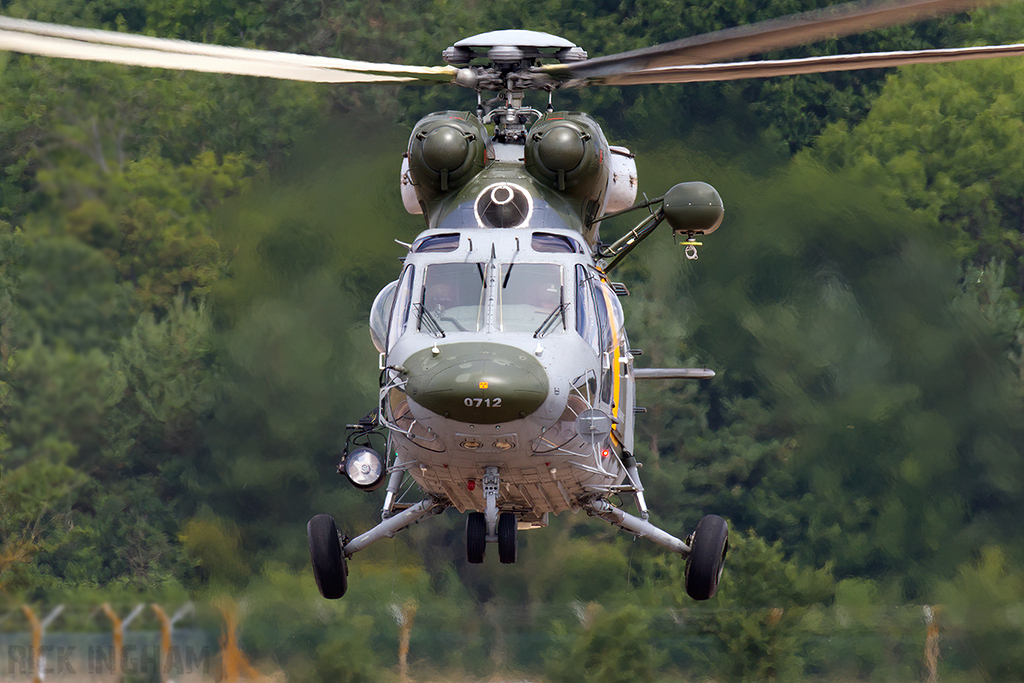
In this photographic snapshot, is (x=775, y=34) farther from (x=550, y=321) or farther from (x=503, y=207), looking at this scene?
(x=503, y=207)

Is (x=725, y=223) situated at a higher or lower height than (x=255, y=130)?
lower

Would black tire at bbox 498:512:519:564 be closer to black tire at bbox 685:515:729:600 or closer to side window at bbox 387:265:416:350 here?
side window at bbox 387:265:416:350

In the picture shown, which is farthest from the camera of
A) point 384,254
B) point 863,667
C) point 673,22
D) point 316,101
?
point 673,22

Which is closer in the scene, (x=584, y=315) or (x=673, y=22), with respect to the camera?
(x=584, y=315)

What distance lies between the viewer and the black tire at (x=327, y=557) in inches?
639

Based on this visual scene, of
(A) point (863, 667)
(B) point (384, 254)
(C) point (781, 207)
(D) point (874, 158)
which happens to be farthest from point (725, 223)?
(A) point (863, 667)

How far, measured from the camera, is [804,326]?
2222 centimetres

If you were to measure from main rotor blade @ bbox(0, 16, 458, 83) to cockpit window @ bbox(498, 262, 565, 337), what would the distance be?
1973 millimetres

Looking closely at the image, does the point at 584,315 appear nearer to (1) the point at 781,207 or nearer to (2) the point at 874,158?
(1) the point at 781,207

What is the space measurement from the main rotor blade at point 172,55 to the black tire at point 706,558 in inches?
189

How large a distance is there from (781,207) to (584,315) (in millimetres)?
8411

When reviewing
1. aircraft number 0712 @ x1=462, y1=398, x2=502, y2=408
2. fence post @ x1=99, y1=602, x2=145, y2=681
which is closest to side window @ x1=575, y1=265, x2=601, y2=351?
aircraft number 0712 @ x1=462, y1=398, x2=502, y2=408

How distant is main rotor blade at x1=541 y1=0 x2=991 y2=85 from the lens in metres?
11.8

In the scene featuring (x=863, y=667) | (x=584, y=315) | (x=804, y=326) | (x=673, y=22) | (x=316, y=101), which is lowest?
(x=863, y=667)
